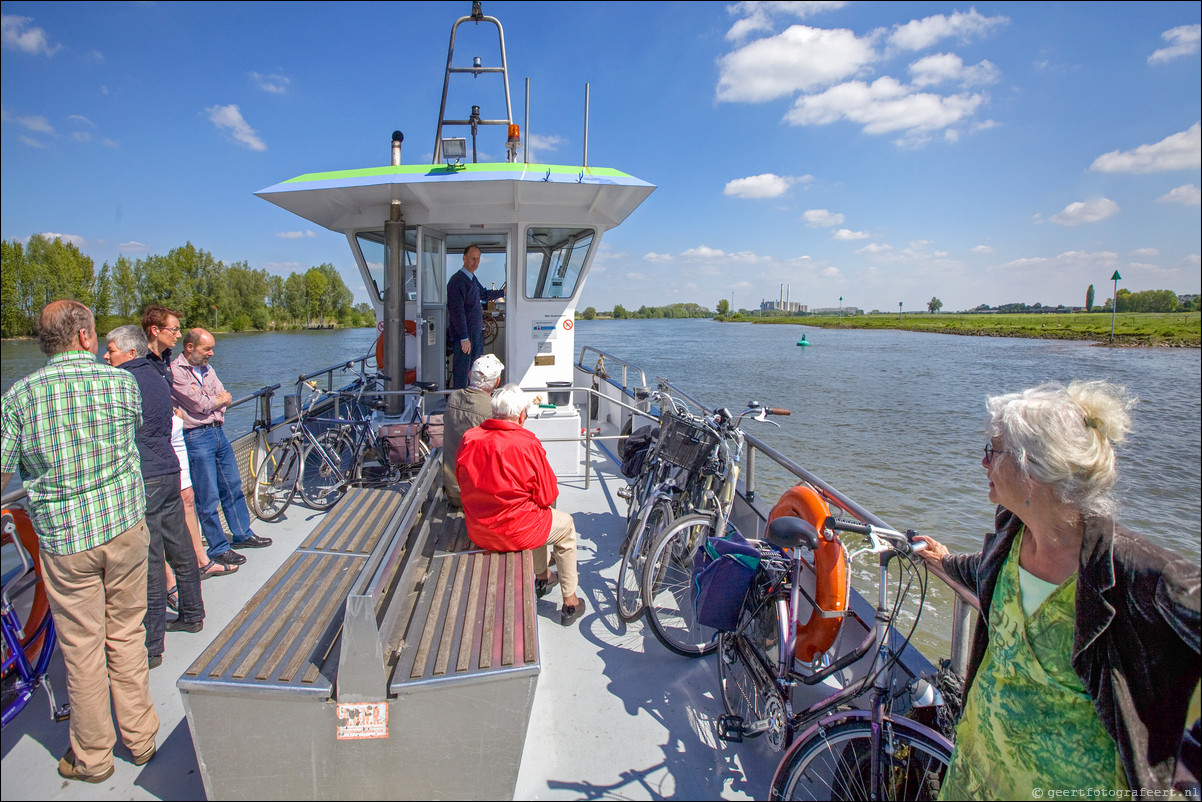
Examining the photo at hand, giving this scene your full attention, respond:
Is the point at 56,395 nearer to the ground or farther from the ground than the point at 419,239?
nearer to the ground

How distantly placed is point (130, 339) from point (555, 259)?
13.3ft

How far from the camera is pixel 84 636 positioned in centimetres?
197

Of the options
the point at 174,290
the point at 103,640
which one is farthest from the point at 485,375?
the point at 174,290

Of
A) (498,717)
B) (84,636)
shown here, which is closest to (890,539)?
(498,717)

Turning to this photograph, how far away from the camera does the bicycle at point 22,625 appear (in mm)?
2139

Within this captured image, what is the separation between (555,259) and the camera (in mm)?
6203

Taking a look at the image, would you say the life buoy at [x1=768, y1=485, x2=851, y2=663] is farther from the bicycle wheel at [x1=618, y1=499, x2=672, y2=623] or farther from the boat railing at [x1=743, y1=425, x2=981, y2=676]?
the bicycle wheel at [x1=618, y1=499, x2=672, y2=623]

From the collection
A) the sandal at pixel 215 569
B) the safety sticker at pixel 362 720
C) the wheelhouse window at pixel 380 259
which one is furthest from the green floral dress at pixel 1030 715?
the wheelhouse window at pixel 380 259

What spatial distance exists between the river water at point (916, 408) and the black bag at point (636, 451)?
7.40 feet

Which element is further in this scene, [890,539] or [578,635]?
[578,635]

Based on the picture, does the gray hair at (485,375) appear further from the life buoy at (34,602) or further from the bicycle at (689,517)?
the life buoy at (34,602)

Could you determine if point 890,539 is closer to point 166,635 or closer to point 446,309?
point 166,635

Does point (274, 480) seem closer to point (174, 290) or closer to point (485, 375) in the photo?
point (485, 375)

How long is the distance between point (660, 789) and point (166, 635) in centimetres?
242
